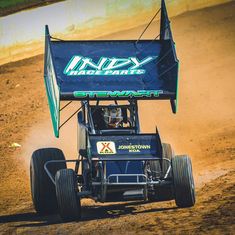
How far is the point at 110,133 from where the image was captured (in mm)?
15742

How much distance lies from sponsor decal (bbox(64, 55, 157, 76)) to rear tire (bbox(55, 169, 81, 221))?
1877 mm

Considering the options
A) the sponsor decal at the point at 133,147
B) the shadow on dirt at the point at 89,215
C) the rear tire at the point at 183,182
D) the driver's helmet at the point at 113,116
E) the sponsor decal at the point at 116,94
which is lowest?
the shadow on dirt at the point at 89,215

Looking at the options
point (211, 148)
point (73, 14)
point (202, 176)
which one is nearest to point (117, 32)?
point (73, 14)

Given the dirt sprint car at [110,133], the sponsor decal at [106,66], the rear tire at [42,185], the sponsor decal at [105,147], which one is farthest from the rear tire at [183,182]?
the rear tire at [42,185]

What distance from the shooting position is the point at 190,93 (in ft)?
82.0

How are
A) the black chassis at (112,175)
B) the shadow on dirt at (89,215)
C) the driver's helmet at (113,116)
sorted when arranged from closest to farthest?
the black chassis at (112,175), the shadow on dirt at (89,215), the driver's helmet at (113,116)

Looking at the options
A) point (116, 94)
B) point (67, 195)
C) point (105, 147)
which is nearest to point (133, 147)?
point (105, 147)

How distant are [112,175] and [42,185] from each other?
1826 millimetres

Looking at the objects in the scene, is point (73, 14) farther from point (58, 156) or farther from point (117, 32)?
point (58, 156)

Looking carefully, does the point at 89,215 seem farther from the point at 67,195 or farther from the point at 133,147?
the point at 133,147

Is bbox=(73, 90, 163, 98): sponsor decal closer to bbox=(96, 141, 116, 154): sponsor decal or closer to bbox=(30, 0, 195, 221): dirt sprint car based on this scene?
bbox=(30, 0, 195, 221): dirt sprint car

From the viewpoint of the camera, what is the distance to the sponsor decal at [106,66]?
16.0m

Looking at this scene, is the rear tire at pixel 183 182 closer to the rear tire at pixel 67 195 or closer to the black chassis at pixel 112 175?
the black chassis at pixel 112 175

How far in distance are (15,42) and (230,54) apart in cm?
608
